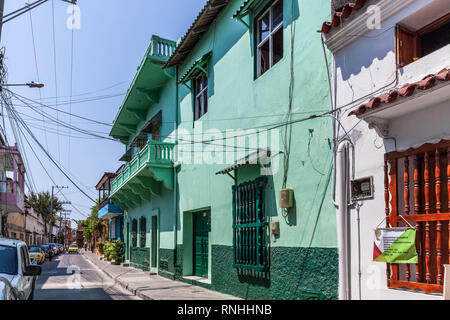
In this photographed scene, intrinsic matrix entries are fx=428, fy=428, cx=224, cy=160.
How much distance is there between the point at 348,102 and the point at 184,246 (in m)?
9.31

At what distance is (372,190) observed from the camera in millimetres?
6344

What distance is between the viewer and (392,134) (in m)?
6.07

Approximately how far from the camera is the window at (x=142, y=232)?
70.5 ft

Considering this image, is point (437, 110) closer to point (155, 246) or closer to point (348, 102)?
point (348, 102)

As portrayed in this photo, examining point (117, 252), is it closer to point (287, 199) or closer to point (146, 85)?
point (146, 85)

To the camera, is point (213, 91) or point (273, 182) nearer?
point (273, 182)

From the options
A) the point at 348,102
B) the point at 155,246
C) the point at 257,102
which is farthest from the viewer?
the point at 155,246

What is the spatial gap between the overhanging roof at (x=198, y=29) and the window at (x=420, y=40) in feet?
22.0

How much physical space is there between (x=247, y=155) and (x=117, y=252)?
18.4m

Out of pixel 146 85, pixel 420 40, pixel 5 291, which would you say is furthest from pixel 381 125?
pixel 146 85

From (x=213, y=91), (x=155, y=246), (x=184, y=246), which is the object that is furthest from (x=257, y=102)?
(x=155, y=246)

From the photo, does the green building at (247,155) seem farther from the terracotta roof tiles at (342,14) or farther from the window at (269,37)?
the terracotta roof tiles at (342,14)

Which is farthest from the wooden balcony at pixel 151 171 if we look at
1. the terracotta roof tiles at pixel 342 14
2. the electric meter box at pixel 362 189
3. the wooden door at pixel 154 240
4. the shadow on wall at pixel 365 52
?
the electric meter box at pixel 362 189
